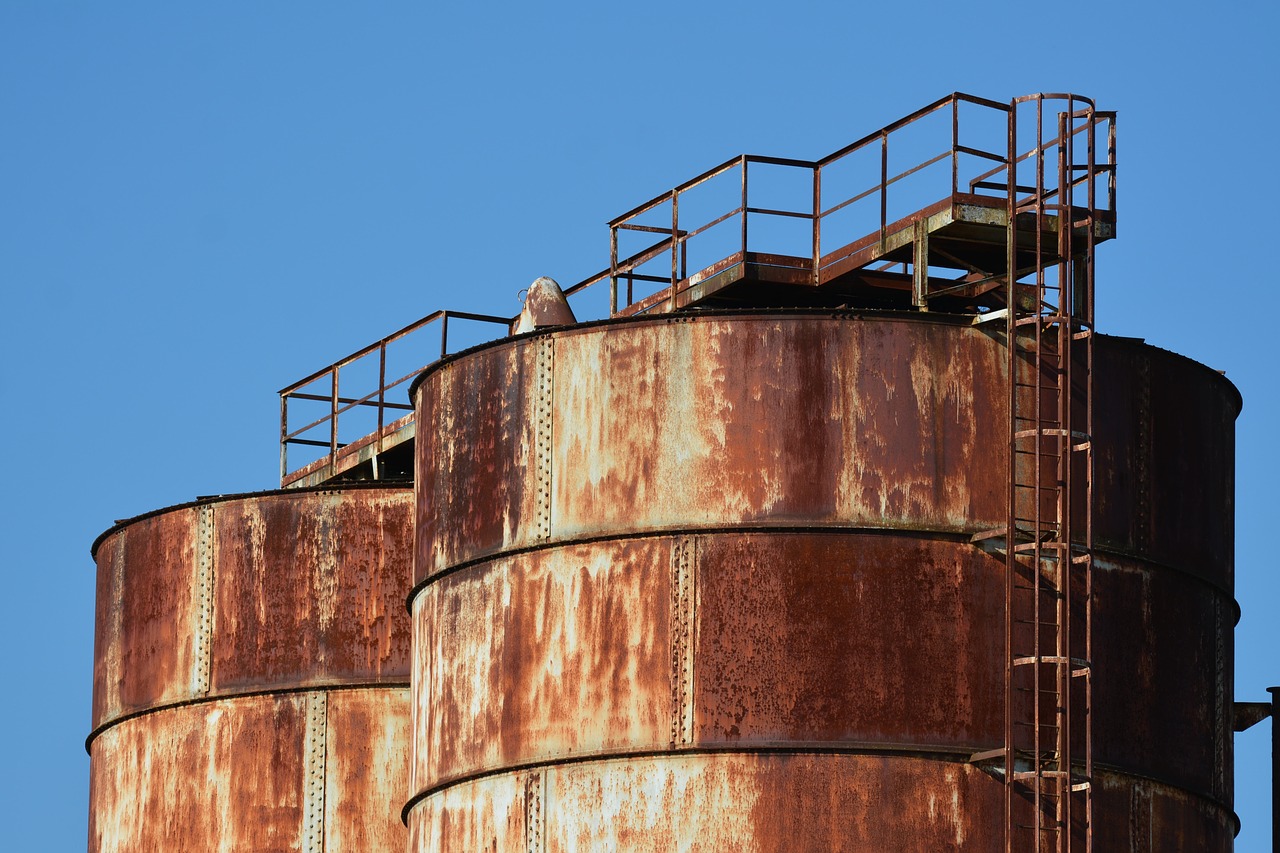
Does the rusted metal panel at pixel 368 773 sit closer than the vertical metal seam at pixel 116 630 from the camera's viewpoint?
Yes

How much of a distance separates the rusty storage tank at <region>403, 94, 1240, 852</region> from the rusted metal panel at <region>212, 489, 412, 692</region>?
537 centimetres

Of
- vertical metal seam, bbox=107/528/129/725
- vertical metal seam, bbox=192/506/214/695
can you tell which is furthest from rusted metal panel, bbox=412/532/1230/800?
vertical metal seam, bbox=107/528/129/725

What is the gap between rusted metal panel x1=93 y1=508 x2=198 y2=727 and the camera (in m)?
34.4

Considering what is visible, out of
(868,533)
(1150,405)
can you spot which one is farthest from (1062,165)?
(868,533)

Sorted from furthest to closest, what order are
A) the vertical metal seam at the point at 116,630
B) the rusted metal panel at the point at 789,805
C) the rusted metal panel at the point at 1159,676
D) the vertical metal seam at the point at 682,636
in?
the vertical metal seam at the point at 116,630
the rusted metal panel at the point at 1159,676
the vertical metal seam at the point at 682,636
the rusted metal panel at the point at 789,805

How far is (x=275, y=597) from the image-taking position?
1345 inches

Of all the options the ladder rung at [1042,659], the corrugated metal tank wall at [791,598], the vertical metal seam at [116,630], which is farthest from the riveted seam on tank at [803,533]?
the vertical metal seam at [116,630]

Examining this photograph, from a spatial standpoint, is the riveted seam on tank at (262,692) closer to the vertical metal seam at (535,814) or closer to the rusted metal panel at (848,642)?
the vertical metal seam at (535,814)

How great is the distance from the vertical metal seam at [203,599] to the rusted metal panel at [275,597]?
1cm

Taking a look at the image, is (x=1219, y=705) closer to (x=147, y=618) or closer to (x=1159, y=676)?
(x=1159, y=676)

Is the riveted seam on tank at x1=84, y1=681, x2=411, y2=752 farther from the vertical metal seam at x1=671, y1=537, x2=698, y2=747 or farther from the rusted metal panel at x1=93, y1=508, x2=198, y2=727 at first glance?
the vertical metal seam at x1=671, y1=537, x2=698, y2=747

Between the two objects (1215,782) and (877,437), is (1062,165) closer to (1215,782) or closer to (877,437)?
(877,437)

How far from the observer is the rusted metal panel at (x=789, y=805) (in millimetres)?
26078

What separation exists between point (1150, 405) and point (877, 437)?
9.47 feet
